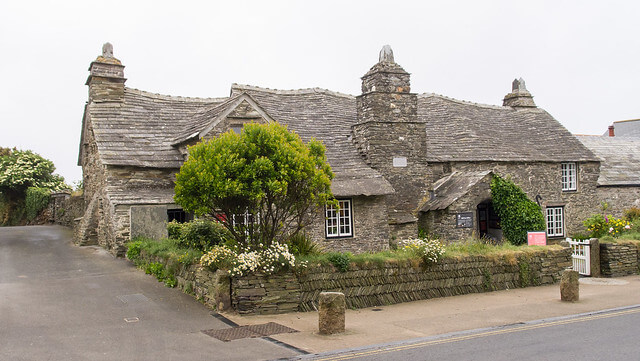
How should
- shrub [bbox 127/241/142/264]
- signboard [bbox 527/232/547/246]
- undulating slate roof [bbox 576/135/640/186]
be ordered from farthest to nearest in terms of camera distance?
undulating slate roof [bbox 576/135/640/186] → signboard [bbox 527/232/547/246] → shrub [bbox 127/241/142/264]

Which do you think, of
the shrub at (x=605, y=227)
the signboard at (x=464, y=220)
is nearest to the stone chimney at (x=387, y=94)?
the signboard at (x=464, y=220)

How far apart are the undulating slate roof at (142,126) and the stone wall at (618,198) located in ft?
72.4

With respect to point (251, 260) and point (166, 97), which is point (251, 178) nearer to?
point (251, 260)

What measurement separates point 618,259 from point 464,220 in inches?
211

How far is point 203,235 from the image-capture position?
15.3m

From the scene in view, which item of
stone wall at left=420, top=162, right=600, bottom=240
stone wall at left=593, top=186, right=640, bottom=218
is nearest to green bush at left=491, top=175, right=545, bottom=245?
stone wall at left=420, top=162, right=600, bottom=240

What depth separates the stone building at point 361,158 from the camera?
19938 mm

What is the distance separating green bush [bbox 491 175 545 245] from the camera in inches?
868

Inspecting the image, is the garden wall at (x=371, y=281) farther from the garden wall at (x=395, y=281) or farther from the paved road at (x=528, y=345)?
the paved road at (x=528, y=345)

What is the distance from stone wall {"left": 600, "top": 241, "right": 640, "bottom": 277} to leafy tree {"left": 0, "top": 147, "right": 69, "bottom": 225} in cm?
2963

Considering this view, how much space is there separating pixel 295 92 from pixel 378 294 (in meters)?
15.1

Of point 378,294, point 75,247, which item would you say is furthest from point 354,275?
point 75,247

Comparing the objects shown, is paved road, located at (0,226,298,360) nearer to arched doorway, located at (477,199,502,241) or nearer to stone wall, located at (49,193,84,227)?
stone wall, located at (49,193,84,227)

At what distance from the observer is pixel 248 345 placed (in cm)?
974
